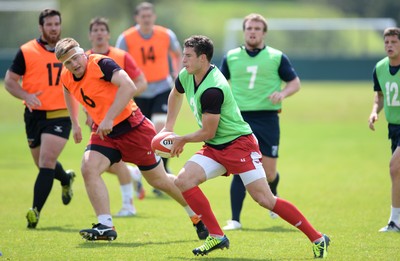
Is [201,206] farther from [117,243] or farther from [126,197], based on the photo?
[126,197]

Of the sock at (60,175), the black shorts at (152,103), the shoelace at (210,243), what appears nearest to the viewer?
the shoelace at (210,243)

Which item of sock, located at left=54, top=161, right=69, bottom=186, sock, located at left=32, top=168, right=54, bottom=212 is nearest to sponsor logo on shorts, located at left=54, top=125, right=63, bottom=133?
sock, located at left=32, top=168, right=54, bottom=212

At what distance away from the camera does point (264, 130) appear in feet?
31.3

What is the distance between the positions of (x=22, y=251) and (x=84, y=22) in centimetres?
4341

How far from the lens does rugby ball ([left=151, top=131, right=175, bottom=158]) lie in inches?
287

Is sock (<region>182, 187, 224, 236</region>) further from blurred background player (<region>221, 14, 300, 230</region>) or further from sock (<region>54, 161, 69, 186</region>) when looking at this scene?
sock (<region>54, 161, 69, 186</region>)

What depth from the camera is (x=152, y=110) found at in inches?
490

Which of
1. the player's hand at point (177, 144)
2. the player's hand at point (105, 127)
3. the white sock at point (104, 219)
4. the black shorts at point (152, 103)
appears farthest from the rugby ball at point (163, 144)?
the black shorts at point (152, 103)

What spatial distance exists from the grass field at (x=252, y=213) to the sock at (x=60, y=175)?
1.51 feet

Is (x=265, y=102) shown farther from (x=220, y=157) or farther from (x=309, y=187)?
(x=309, y=187)

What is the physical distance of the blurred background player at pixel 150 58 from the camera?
40.7 feet

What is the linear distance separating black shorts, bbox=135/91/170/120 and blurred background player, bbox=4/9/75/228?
3.02 m

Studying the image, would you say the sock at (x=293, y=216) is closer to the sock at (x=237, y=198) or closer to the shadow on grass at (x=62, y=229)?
the sock at (x=237, y=198)

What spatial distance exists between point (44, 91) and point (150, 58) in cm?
334
